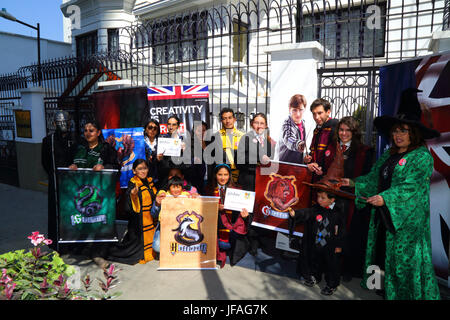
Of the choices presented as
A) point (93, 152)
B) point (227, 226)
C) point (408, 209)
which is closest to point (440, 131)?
point (408, 209)

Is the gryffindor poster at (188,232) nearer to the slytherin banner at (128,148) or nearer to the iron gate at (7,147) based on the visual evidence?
the slytherin banner at (128,148)

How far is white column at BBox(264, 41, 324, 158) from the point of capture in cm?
543

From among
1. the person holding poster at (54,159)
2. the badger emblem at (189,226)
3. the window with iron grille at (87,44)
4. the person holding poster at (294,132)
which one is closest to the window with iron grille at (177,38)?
the person holding poster at (294,132)

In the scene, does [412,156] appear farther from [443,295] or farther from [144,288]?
[144,288]

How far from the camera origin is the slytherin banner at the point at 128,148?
635 centimetres

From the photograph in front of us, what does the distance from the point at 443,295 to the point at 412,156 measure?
1924mm

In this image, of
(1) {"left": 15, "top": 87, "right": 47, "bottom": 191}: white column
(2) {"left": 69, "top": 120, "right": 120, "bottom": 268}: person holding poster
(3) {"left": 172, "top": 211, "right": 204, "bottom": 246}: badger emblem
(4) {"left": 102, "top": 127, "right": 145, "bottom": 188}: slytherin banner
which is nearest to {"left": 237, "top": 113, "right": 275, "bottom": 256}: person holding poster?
(3) {"left": 172, "top": 211, "right": 204, "bottom": 246}: badger emblem

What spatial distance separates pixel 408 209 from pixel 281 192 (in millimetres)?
1684

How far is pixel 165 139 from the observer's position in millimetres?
5348

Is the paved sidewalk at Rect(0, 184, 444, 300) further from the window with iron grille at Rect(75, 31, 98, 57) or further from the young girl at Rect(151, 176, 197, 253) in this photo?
the window with iron grille at Rect(75, 31, 98, 57)

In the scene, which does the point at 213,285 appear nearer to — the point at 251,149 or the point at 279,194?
the point at 279,194

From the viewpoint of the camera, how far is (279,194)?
4.59m

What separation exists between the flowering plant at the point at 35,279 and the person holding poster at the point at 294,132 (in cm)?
388
